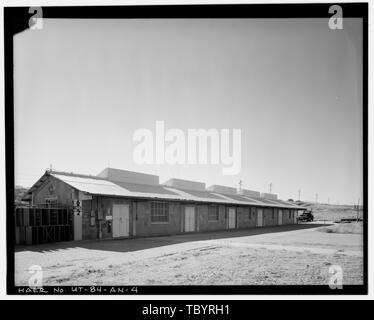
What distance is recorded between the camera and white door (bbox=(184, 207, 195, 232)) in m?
21.0

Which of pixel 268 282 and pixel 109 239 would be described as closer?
pixel 268 282

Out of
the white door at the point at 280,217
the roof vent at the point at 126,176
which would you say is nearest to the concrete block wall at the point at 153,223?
the roof vent at the point at 126,176

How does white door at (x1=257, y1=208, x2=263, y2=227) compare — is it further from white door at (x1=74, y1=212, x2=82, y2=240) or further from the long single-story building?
white door at (x1=74, y1=212, x2=82, y2=240)

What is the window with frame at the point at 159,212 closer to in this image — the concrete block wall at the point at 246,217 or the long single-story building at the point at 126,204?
the long single-story building at the point at 126,204

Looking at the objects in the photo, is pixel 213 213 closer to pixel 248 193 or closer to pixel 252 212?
pixel 252 212

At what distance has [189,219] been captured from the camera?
21328 millimetres

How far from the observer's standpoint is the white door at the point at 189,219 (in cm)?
2103

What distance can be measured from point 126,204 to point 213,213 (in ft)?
27.1

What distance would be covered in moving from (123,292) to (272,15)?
6.87 meters

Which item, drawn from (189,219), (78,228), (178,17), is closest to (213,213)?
(189,219)

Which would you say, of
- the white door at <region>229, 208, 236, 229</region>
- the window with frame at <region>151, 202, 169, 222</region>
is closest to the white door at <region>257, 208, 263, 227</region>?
the white door at <region>229, 208, 236, 229</region>
